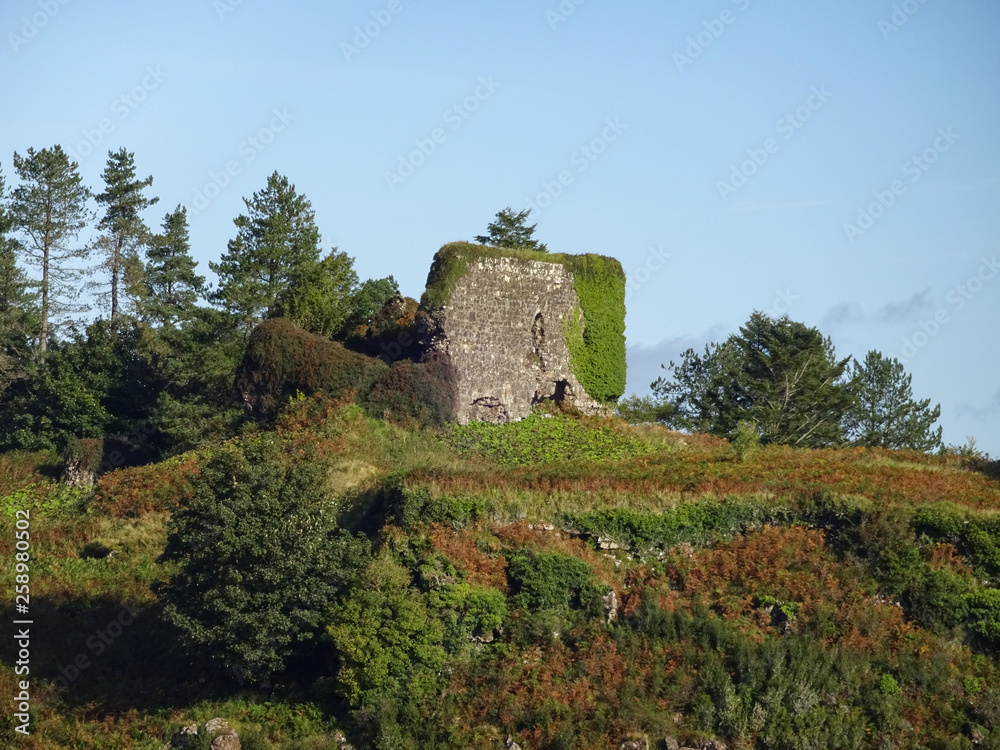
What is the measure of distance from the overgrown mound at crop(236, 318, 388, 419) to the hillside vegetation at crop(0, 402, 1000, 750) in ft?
19.6

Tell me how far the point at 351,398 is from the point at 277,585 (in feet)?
35.7

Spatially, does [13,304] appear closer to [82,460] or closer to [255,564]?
[82,460]

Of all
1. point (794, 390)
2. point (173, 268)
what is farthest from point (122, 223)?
point (794, 390)

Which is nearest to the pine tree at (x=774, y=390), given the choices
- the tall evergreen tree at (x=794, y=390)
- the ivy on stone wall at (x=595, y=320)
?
the tall evergreen tree at (x=794, y=390)

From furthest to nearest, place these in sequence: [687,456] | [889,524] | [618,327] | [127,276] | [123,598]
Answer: [127,276] < [618,327] < [687,456] < [123,598] < [889,524]

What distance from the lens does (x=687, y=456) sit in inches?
1417

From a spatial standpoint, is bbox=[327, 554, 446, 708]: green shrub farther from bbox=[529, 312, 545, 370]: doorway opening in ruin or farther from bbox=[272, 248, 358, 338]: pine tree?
bbox=[272, 248, 358, 338]: pine tree

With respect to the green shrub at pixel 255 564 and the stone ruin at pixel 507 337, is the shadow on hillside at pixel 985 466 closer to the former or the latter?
the stone ruin at pixel 507 337

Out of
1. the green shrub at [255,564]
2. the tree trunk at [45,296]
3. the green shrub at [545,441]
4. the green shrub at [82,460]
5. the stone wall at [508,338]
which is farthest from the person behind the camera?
the tree trunk at [45,296]

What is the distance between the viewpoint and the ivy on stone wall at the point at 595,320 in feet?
132

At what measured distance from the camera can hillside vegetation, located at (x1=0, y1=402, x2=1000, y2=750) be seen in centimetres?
2658

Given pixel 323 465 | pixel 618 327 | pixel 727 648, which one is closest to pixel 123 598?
pixel 323 465

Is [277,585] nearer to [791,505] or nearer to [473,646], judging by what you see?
[473,646]

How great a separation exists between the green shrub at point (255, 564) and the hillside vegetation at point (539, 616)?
49mm
